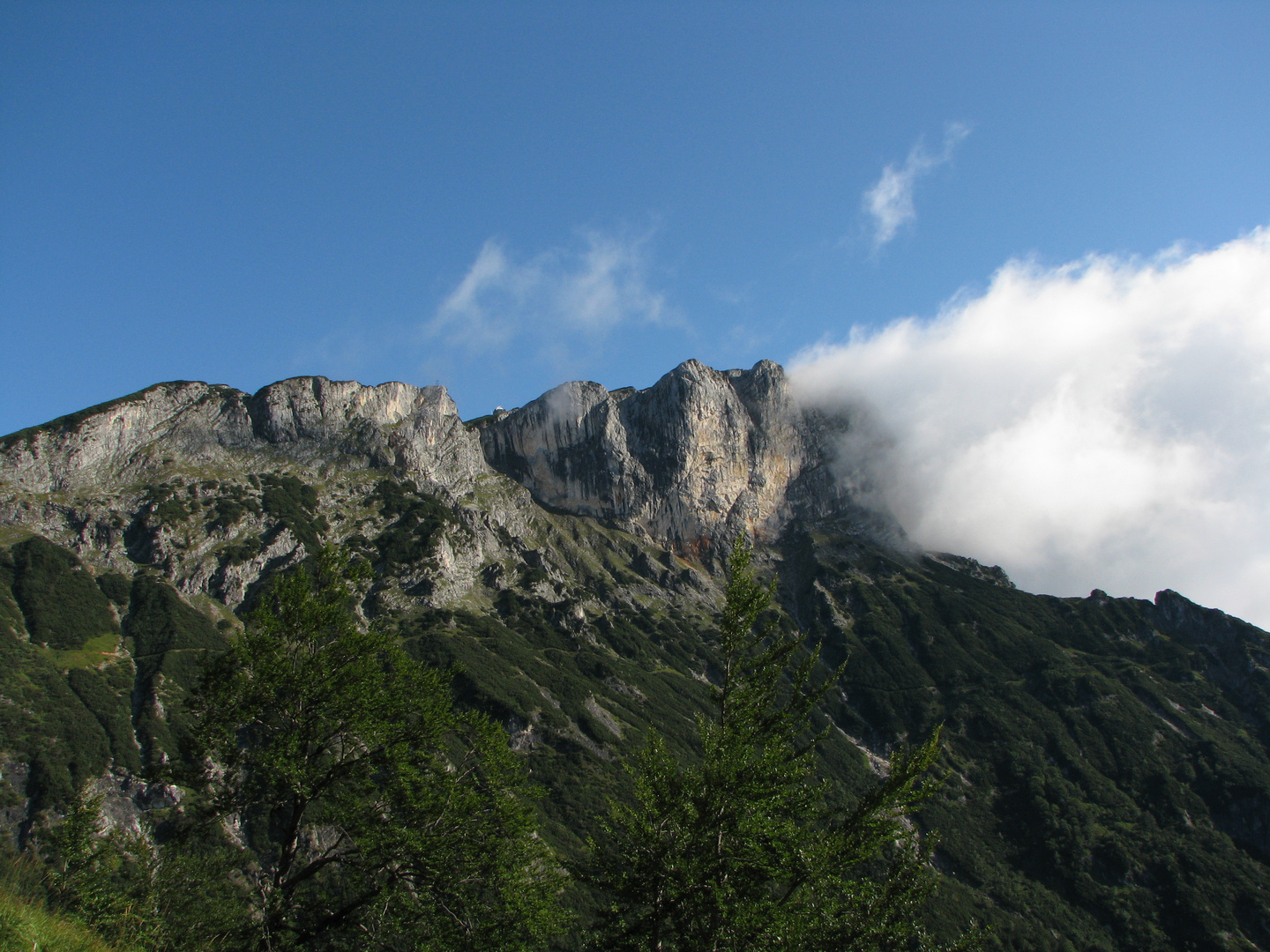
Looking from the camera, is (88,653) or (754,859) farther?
(88,653)

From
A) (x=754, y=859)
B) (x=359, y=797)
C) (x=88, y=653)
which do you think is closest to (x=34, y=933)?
(x=359, y=797)

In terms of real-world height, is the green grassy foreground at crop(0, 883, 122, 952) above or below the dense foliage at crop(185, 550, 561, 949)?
below

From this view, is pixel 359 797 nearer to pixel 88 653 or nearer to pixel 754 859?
pixel 754 859

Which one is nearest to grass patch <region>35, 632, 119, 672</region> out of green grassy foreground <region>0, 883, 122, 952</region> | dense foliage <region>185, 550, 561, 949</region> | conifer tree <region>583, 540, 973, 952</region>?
dense foliage <region>185, 550, 561, 949</region>

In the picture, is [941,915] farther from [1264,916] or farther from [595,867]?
[595,867]

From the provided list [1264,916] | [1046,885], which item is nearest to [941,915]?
[1046,885]

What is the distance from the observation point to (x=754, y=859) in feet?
53.0

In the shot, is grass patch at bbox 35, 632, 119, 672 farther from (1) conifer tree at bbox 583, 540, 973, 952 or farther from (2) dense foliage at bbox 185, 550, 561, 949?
(1) conifer tree at bbox 583, 540, 973, 952

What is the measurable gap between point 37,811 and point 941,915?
179517 millimetres

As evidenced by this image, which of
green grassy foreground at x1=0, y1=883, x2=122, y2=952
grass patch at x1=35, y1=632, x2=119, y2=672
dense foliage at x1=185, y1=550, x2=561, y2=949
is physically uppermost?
dense foliage at x1=185, y1=550, x2=561, y2=949

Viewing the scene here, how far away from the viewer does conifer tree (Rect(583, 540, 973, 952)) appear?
51.8 feet

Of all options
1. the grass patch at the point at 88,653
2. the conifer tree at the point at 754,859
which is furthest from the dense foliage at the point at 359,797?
the grass patch at the point at 88,653

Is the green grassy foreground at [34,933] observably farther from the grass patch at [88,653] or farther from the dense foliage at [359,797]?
the grass patch at [88,653]

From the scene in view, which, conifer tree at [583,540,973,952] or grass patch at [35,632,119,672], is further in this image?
grass patch at [35,632,119,672]
